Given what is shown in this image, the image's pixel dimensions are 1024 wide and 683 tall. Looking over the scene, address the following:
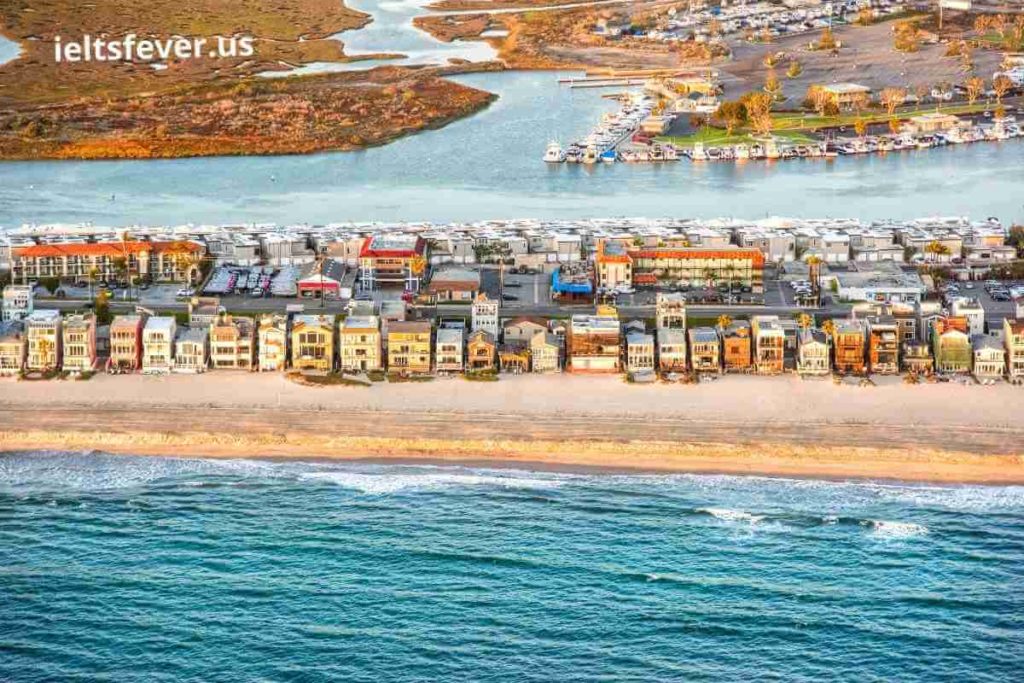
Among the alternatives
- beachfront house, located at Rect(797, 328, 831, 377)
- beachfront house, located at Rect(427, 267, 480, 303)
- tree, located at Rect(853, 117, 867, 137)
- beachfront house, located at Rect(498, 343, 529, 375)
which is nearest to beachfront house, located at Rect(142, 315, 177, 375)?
beachfront house, located at Rect(498, 343, 529, 375)

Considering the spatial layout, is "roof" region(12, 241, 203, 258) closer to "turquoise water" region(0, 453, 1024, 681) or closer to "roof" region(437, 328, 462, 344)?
"roof" region(437, 328, 462, 344)

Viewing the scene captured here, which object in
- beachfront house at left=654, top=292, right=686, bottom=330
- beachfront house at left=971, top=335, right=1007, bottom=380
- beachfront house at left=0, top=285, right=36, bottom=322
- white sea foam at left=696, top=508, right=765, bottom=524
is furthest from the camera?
beachfront house at left=0, top=285, right=36, bottom=322

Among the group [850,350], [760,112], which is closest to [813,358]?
[850,350]

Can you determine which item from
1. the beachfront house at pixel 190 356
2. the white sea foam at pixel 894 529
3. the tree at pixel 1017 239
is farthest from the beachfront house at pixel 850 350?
the beachfront house at pixel 190 356

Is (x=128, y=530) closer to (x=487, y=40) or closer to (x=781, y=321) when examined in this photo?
(x=781, y=321)

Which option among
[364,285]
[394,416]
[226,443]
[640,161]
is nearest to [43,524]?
[226,443]

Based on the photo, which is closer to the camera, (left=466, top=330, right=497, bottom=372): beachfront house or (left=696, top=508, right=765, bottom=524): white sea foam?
(left=696, top=508, right=765, bottom=524): white sea foam

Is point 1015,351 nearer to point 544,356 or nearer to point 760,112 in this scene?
point 544,356
